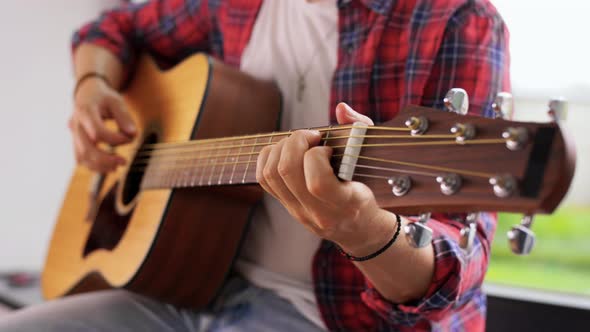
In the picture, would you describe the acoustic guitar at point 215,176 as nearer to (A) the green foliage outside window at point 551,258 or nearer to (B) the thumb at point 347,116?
(B) the thumb at point 347,116

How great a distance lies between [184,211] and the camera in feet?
3.23

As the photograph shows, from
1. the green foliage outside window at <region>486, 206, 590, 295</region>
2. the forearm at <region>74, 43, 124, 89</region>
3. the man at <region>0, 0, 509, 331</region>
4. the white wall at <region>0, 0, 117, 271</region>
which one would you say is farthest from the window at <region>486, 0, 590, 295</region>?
the white wall at <region>0, 0, 117, 271</region>

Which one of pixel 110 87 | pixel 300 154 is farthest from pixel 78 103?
pixel 300 154

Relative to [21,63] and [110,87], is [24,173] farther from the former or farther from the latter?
[110,87]

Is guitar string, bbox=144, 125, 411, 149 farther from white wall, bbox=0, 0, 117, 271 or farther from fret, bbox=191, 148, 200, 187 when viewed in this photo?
white wall, bbox=0, 0, 117, 271

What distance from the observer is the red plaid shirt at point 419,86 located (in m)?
0.79

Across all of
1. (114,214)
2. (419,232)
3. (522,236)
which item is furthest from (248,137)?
(114,214)

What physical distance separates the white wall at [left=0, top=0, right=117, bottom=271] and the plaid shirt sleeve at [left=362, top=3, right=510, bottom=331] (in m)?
1.31

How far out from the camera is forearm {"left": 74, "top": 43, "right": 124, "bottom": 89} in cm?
129

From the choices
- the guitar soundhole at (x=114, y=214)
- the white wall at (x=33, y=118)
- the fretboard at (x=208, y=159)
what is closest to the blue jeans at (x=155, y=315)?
Answer: the guitar soundhole at (x=114, y=214)

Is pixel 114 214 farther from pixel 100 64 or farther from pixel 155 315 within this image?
pixel 100 64

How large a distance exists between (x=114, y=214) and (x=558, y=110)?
2.95 feet

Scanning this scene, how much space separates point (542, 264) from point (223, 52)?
0.83m

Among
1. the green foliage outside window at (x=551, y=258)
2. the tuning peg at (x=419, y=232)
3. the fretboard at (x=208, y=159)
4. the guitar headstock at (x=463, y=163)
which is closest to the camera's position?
the guitar headstock at (x=463, y=163)
